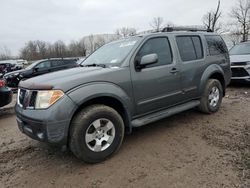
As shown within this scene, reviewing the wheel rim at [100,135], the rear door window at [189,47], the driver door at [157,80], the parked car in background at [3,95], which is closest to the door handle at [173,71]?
the driver door at [157,80]

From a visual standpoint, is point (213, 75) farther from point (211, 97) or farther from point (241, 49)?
point (241, 49)

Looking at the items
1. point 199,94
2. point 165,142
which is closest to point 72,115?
point 165,142

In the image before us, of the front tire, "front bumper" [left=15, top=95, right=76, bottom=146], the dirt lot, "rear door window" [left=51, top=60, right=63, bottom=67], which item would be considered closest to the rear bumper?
the dirt lot

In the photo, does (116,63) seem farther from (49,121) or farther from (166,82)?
(49,121)

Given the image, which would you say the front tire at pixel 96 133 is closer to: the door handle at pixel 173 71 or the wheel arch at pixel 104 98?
the wheel arch at pixel 104 98

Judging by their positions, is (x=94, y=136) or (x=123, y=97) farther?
(x=123, y=97)

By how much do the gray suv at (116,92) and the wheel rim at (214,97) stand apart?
11cm

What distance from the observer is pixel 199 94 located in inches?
186

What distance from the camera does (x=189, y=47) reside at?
15.0 feet

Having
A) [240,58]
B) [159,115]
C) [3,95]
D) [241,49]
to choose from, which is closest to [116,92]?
[159,115]

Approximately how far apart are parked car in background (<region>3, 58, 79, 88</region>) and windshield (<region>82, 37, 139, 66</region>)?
7.27 meters

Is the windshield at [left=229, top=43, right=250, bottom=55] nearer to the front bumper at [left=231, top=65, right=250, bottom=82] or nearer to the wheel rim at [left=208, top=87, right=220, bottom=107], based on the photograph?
the front bumper at [left=231, top=65, right=250, bottom=82]

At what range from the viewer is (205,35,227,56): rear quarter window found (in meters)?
5.04

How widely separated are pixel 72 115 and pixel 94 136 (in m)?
0.48
